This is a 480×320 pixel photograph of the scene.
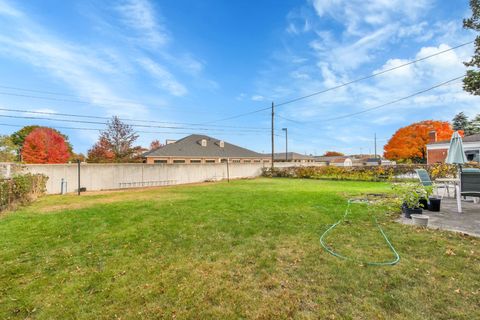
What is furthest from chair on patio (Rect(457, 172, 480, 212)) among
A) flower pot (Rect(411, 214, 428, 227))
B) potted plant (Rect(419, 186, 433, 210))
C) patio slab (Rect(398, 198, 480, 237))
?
flower pot (Rect(411, 214, 428, 227))

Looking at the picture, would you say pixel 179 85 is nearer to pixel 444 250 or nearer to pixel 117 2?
pixel 117 2

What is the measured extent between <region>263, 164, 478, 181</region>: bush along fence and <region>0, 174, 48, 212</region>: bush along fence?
53.2ft

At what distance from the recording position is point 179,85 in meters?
18.2

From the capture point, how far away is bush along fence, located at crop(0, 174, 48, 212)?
685 centimetres

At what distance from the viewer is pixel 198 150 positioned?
32.3 metres

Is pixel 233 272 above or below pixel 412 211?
below

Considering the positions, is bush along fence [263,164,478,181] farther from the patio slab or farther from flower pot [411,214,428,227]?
flower pot [411,214,428,227]

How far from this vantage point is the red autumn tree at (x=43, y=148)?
3216 cm

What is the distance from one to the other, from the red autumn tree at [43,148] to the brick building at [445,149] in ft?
163

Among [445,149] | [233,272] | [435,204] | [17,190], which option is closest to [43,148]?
[17,190]

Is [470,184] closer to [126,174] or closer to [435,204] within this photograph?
[435,204]

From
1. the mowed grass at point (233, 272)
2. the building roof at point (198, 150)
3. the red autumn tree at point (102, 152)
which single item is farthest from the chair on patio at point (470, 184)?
the red autumn tree at point (102, 152)

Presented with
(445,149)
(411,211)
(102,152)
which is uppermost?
(102,152)

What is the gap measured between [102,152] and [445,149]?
38.0 metres
